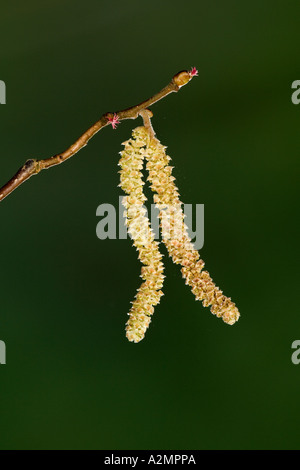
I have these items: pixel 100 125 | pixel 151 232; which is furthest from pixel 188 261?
pixel 100 125

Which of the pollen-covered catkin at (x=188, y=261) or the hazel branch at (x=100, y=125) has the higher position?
the hazel branch at (x=100, y=125)

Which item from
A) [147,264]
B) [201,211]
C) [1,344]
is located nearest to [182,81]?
[147,264]

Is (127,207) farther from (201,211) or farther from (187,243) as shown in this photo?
(201,211)

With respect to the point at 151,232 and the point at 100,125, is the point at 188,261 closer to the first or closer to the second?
the point at 151,232

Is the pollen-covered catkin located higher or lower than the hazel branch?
lower
